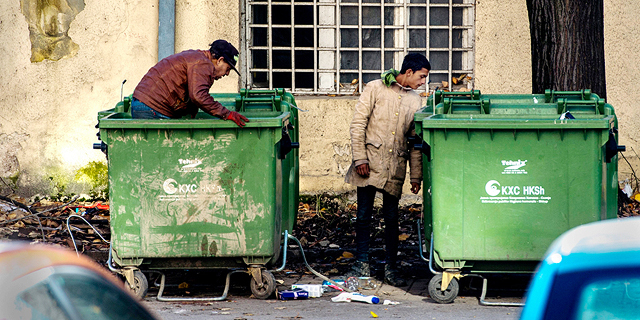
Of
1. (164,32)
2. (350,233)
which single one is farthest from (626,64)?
(164,32)

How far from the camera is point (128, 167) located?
498 cm

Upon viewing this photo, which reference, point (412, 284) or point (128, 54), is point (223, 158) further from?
point (128, 54)

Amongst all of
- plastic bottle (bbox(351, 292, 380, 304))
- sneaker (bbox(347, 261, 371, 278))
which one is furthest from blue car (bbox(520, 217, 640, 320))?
sneaker (bbox(347, 261, 371, 278))

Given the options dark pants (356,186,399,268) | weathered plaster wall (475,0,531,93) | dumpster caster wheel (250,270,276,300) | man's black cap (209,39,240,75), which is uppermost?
weathered plaster wall (475,0,531,93)

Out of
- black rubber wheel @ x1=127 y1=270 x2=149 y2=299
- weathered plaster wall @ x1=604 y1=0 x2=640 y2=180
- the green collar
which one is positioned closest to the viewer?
black rubber wheel @ x1=127 y1=270 x2=149 y2=299

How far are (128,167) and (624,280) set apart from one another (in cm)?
392

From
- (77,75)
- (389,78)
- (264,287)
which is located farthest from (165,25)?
(264,287)

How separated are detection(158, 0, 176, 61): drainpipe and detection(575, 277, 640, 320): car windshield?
7.13 meters

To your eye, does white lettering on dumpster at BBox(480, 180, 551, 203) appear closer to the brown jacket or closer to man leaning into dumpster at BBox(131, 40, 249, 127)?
man leaning into dumpster at BBox(131, 40, 249, 127)

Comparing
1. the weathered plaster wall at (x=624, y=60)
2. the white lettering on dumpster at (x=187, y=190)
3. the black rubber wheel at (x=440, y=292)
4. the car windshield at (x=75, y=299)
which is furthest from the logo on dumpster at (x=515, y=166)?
the weathered plaster wall at (x=624, y=60)

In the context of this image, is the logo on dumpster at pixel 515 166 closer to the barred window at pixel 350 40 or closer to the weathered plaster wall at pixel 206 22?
the barred window at pixel 350 40

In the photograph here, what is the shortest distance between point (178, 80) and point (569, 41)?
3451 millimetres

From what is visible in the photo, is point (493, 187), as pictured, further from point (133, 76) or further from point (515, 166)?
point (133, 76)

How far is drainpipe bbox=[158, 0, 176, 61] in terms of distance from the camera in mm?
8203
